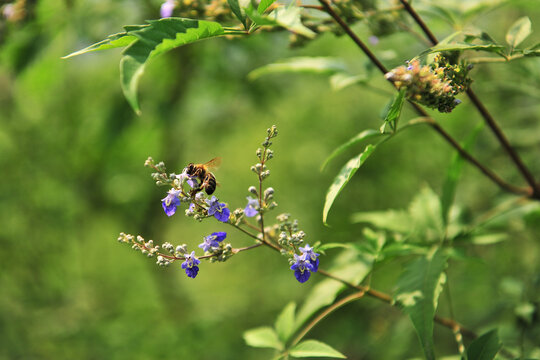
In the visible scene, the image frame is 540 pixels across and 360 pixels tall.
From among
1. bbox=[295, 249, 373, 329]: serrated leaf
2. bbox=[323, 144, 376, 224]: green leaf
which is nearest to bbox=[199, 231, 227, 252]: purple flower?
bbox=[323, 144, 376, 224]: green leaf

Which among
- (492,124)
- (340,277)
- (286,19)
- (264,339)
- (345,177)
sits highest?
(286,19)

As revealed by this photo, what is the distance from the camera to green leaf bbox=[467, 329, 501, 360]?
5.40 feet

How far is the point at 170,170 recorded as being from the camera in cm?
522

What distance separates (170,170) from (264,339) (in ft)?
11.4

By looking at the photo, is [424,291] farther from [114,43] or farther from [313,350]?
[114,43]

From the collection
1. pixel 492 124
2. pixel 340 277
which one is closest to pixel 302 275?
pixel 340 277

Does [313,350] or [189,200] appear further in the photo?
[313,350]

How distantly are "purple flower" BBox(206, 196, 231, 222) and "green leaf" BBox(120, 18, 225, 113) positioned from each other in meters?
0.44

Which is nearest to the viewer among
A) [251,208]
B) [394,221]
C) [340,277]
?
[251,208]

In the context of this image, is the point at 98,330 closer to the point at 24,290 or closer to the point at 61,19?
the point at 24,290

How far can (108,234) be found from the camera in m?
7.21

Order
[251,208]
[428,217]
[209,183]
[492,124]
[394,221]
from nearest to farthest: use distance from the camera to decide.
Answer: [251,208]
[209,183]
[492,124]
[428,217]
[394,221]

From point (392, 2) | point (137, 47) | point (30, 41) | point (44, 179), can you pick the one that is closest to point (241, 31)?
point (137, 47)

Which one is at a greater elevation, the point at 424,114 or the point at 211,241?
the point at 211,241
